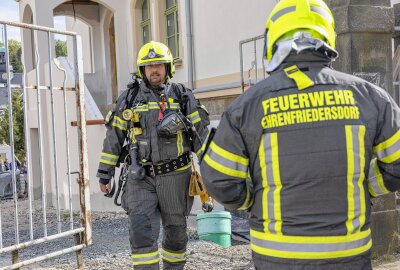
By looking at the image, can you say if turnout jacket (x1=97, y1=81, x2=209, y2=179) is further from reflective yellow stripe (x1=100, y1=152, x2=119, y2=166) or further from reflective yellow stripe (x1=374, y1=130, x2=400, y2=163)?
reflective yellow stripe (x1=374, y1=130, x2=400, y2=163)

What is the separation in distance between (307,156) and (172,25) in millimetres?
11488

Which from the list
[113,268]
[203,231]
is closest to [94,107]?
[203,231]

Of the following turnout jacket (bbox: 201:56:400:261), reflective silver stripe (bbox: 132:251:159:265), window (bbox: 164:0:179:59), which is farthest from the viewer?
window (bbox: 164:0:179:59)

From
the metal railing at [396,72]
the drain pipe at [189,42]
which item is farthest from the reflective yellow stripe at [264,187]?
the drain pipe at [189,42]

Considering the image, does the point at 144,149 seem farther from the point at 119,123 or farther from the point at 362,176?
the point at 362,176

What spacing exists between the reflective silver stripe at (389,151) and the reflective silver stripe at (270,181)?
0.49 metres

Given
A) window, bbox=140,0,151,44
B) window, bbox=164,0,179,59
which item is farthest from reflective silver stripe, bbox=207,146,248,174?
window, bbox=140,0,151,44

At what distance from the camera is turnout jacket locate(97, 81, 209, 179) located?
4.46m

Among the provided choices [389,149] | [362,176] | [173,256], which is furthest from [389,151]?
[173,256]

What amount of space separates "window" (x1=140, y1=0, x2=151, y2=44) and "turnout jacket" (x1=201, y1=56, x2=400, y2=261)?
40.9 ft

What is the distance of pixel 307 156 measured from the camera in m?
2.22

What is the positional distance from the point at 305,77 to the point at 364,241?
0.74 m

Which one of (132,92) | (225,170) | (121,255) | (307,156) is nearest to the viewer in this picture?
(307,156)

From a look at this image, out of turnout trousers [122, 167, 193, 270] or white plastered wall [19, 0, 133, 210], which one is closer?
turnout trousers [122, 167, 193, 270]
